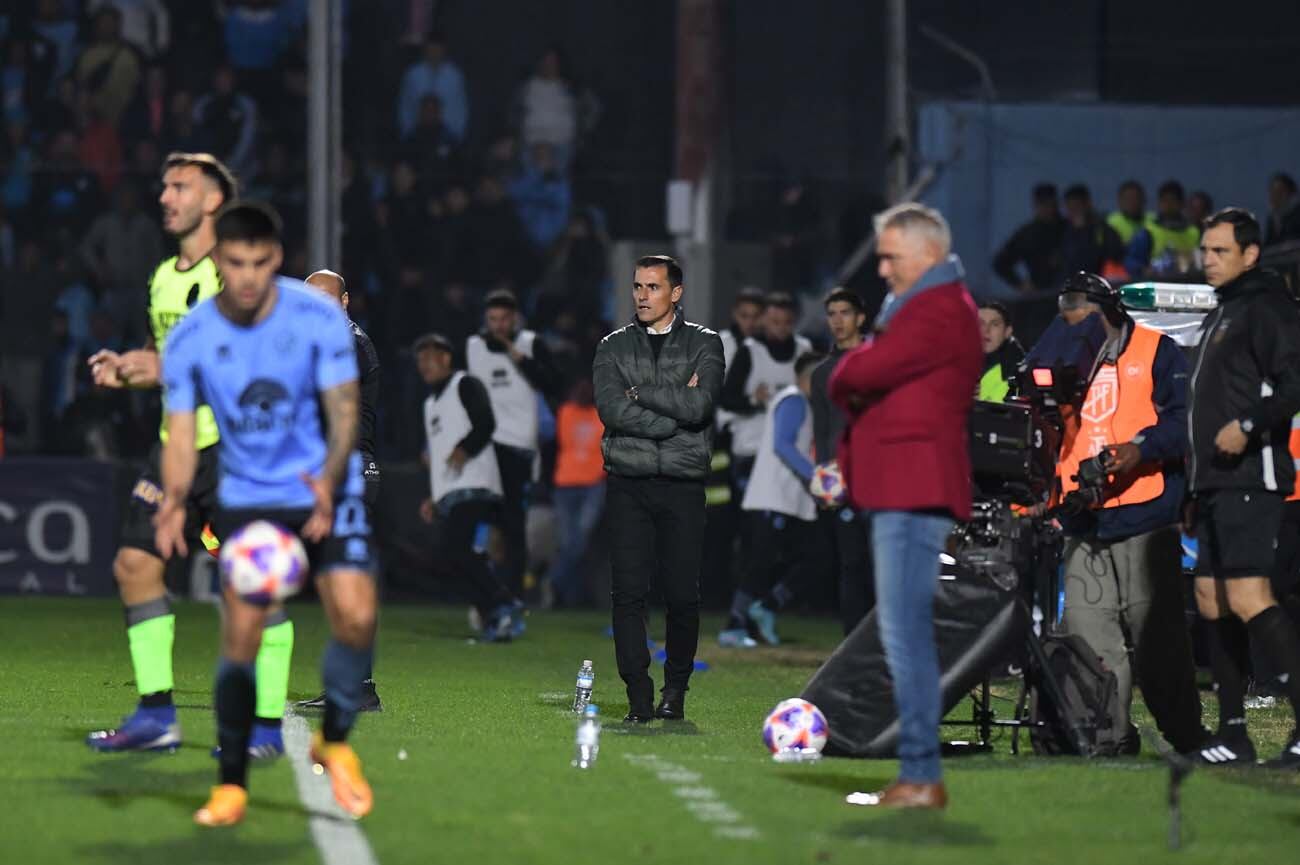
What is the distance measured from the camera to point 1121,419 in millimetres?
10484

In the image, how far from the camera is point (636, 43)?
25.3m

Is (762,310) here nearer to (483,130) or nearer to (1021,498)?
(483,130)

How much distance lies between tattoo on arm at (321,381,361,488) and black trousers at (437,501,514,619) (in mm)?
8662

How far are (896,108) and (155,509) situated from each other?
13847mm

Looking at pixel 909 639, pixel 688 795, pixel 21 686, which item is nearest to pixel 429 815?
pixel 688 795

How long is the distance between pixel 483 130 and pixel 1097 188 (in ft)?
20.2

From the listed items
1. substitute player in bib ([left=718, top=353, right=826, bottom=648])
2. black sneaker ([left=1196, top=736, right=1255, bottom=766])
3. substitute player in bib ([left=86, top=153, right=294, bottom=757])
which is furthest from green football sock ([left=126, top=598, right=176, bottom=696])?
substitute player in bib ([left=718, top=353, right=826, bottom=648])

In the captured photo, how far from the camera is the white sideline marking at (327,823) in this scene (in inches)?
282

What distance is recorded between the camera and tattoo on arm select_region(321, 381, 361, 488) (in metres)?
7.79

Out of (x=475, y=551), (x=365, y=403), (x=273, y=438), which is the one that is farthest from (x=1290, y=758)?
(x=475, y=551)

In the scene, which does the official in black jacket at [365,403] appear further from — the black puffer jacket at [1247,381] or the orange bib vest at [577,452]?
the orange bib vest at [577,452]

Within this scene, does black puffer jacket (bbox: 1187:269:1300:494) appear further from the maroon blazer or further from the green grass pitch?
the maroon blazer

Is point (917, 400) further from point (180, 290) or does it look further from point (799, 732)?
point (180, 290)

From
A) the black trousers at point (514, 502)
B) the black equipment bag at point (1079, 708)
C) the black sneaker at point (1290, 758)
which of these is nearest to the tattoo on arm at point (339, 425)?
the black equipment bag at point (1079, 708)
